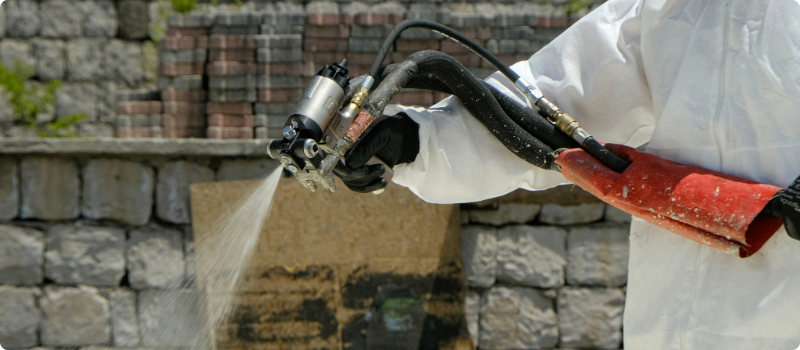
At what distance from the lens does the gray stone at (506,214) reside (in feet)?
10.5

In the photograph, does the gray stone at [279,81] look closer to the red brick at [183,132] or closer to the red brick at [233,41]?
Result: the red brick at [233,41]

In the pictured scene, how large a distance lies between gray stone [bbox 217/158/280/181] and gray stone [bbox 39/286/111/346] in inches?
41.7

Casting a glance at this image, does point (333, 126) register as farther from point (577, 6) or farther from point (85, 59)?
point (85, 59)

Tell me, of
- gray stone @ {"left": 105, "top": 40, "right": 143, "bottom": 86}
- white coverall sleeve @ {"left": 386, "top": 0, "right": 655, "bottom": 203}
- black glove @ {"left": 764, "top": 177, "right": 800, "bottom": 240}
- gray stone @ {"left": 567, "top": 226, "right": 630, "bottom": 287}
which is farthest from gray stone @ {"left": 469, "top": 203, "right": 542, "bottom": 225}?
gray stone @ {"left": 105, "top": 40, "right": 143, "bottom": 86}

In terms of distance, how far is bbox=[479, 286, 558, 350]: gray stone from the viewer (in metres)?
3.24

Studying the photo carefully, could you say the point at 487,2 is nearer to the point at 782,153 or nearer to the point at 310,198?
the point at 310,198

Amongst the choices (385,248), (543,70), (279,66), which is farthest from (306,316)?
(543,70)

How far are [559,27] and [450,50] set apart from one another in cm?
75

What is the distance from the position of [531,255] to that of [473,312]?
48 cm

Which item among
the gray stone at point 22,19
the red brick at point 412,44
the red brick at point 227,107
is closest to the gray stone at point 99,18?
the gray stone at point 22,19

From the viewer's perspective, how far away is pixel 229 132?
3586mm

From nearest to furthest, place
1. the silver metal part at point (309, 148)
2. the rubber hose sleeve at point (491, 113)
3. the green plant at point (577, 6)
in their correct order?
the silver metal part at point (309, 148)
the rubber hose sleeve at point (491, 113)
the green plant at point (577, 6)

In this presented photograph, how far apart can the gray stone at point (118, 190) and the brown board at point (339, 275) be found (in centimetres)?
48

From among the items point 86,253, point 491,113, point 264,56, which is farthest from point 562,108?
point 86,253
